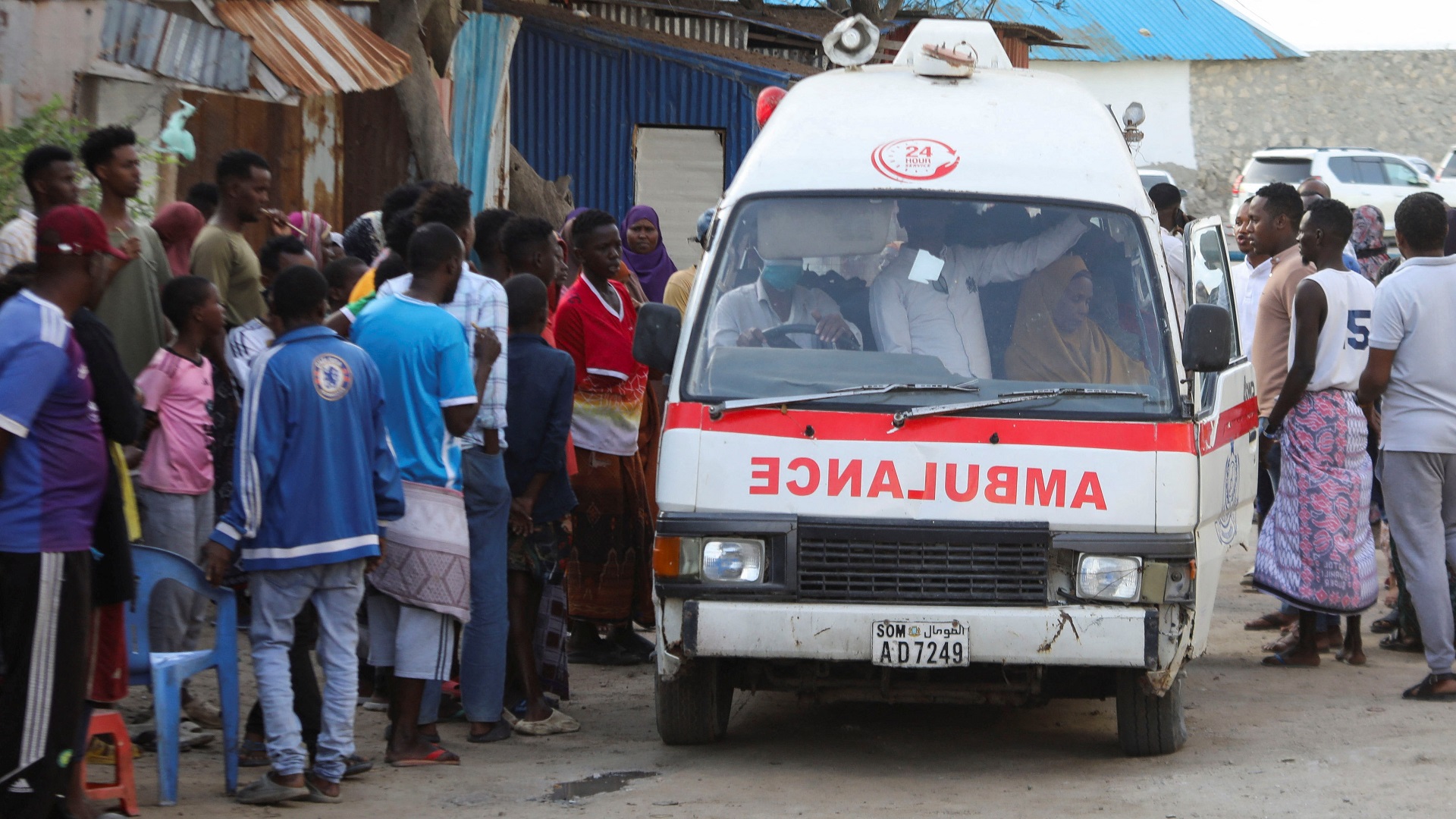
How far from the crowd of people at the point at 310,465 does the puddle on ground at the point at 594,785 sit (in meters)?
0.50

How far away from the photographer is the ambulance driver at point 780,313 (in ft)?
18.1

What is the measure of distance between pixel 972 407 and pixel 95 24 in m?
6.00

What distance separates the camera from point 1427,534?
6.57m

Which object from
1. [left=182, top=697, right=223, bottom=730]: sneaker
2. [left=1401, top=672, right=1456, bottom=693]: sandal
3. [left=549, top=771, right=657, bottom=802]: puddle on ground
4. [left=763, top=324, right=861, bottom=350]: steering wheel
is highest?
[left=763, top=324, right=861, bottom=350]: steering wheel

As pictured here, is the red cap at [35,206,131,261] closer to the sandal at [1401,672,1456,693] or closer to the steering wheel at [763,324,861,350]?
the steering wheel at [763,324,861,350]

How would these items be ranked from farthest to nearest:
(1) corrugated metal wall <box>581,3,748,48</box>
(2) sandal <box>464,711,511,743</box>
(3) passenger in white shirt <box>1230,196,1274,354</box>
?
1. (1) corrugated metal wall <box>581,3,748,48</box>
2. (3) passenger in white shirt <box>1230,196,1274,354</box>
3. (2) sandal <box>464,711,511,743</box>

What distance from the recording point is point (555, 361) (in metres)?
5.94

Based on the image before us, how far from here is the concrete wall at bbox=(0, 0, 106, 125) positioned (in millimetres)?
8227

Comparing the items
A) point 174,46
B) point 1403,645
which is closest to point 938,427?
point 1403,645

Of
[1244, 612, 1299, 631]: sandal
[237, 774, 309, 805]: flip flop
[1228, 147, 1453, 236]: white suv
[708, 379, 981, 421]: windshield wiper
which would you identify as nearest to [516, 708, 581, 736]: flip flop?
[237, 774, 309, 805]: flip flop

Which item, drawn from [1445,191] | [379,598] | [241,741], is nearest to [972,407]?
[379,598]

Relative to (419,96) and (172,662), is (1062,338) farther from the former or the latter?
(419,96)

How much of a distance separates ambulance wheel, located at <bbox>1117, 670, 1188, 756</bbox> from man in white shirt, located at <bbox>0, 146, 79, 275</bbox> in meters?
4.09

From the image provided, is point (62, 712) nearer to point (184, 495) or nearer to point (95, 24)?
point (184, 495)
